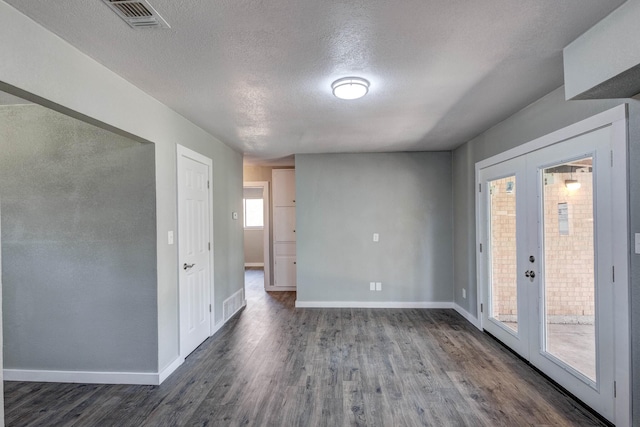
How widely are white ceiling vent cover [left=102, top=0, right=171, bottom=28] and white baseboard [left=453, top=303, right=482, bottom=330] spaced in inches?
171

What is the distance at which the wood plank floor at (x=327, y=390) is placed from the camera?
2.29m

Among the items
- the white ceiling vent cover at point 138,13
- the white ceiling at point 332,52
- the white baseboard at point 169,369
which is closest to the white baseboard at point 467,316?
Result: the white ceiling at point 332,52

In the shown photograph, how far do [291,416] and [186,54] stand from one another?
249cm

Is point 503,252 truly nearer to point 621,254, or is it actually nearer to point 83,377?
point 621,254

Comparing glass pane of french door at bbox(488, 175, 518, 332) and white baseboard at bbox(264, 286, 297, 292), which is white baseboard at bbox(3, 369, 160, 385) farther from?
white baseboard at bbox(264, 286, 297, 292)

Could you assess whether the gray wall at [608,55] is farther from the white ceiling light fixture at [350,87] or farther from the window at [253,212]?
the window at [253,212]

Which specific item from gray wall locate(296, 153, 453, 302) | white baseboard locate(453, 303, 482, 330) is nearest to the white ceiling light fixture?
gray wall locate(296, 153, 453, 302)

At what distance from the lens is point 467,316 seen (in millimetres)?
4391

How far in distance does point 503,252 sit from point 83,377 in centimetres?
417

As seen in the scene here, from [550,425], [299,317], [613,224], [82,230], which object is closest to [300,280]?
[299,317]

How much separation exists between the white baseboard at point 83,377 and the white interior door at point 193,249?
42 centimetres

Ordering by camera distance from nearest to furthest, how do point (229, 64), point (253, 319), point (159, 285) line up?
point (229, 64) < point (159, 285) < point (253, 319)

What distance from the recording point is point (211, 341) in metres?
3.71

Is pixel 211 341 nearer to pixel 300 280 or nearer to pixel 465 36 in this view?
pixel 300 280
